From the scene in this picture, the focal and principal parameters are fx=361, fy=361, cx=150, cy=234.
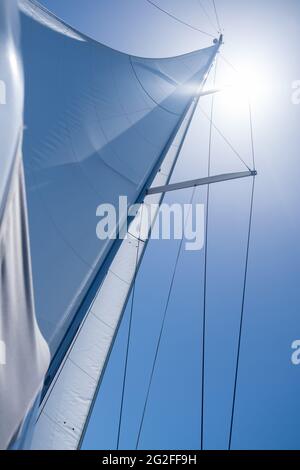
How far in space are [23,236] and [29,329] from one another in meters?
0.29

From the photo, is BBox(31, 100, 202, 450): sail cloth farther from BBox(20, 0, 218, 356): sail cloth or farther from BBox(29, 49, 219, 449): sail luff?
BBox(20, 0, 218, 356): sail cloth

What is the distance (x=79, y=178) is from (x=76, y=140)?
452 millimetres

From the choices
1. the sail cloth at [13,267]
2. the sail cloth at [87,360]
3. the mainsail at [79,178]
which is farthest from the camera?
the mainsail at [79,178]

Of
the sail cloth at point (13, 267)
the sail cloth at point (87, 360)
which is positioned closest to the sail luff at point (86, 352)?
the sail cloth at point (87, 360)

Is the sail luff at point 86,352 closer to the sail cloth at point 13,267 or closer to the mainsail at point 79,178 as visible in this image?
the mainsail at point 79,178

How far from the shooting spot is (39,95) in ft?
9.89

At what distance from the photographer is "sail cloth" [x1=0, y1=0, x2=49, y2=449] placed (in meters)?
0.86

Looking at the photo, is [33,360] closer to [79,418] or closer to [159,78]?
[79,418]

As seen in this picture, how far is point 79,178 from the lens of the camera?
9.61 ft

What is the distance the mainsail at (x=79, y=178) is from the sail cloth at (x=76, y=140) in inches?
0.4

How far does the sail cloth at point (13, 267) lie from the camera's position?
0.86 metres

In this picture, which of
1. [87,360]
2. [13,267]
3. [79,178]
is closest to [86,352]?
[87,360]

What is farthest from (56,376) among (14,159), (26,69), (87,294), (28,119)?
(26,69)

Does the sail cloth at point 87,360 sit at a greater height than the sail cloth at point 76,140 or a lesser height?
lesser
